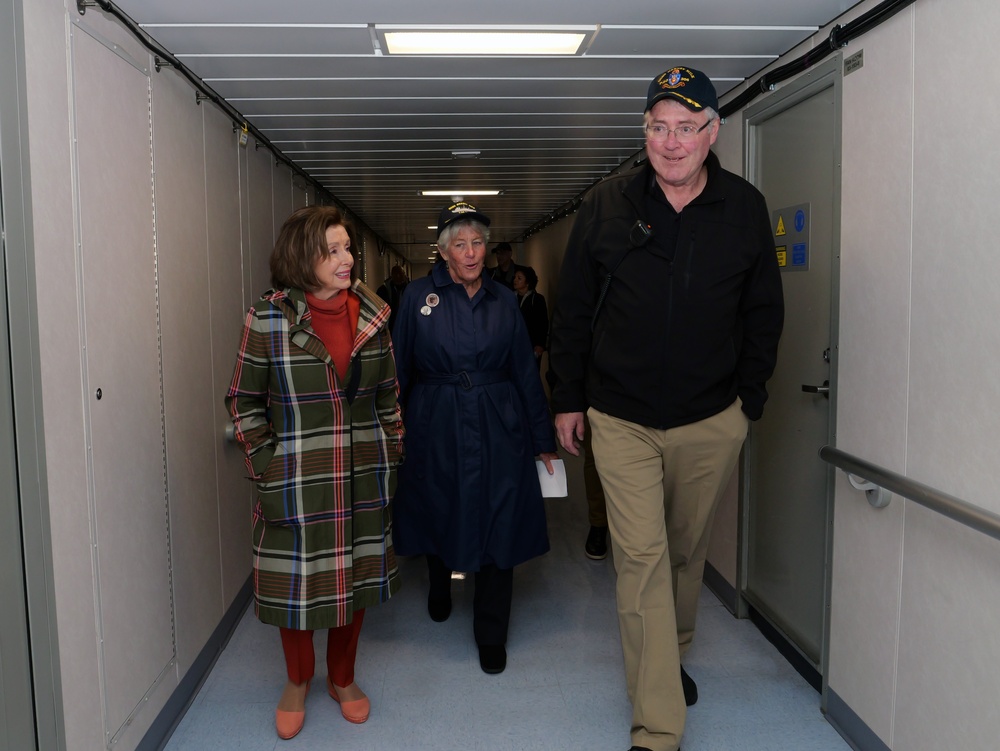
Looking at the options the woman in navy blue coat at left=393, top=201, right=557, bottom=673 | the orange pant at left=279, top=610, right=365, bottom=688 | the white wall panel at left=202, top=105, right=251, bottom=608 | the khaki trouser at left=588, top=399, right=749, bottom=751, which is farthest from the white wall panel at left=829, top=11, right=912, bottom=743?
the white wall panel at left=202, top=105, right=251, bottom=608

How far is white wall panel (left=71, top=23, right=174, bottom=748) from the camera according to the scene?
87.4 inches

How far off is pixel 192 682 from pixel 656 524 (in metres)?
1.80

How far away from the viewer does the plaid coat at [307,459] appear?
2488 millimetres

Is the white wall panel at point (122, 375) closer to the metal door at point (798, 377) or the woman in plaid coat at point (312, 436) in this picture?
the woman in plaid coat at point (312, 436)

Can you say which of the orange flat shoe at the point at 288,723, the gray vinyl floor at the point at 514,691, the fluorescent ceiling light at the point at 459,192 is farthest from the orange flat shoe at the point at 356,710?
the fluorescent ceiling light at the point at 459,192

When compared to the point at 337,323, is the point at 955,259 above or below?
above

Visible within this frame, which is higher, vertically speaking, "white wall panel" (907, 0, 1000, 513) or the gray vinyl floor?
"white wall panel" (907, 0, 1000, 513)

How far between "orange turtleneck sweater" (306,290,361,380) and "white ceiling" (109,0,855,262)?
924 mm

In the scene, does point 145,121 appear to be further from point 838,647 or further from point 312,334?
point 838,647

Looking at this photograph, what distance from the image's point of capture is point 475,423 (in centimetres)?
319

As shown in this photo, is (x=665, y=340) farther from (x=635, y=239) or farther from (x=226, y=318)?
(x=226, y=318)

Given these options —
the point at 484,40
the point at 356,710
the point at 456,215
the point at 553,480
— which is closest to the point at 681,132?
the point at 484,40

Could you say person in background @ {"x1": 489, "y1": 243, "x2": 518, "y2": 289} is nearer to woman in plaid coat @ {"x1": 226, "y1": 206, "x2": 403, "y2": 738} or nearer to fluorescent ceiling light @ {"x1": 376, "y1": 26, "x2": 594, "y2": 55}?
fluorescent ceiling light @ {"x1": 376, "y1": 26, "x2": 594, "y2": 55}

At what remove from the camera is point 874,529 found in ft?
8.11
